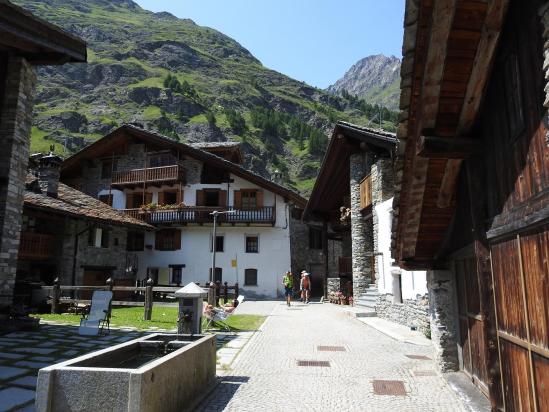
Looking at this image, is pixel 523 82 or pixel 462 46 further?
pixel 462 46

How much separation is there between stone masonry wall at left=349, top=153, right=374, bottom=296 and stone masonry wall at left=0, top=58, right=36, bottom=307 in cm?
1229

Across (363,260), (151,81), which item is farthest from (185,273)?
(151,81)

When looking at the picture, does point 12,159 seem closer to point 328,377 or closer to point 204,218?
point 328,377

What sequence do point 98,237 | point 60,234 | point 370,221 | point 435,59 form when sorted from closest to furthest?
point 435,59 → point 370,221 → point 60,234 → point 98,237

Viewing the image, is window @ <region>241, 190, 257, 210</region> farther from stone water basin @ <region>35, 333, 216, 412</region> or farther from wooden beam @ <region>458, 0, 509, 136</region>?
wooden beam @ <region>458, 0, 509, 136</region>

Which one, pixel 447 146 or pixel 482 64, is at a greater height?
pixel 482 64

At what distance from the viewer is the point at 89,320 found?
9.74 meters

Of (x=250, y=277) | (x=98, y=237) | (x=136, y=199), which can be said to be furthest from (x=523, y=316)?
(x=136, y=199)

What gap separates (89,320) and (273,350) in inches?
164

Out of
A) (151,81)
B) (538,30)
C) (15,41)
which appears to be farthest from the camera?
(151,81)

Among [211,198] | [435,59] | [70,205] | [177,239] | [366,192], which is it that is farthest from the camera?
[211,198]

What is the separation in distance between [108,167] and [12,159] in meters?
21.4

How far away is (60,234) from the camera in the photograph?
2006cm

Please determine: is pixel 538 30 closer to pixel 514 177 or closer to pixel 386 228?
pixel 514 177
